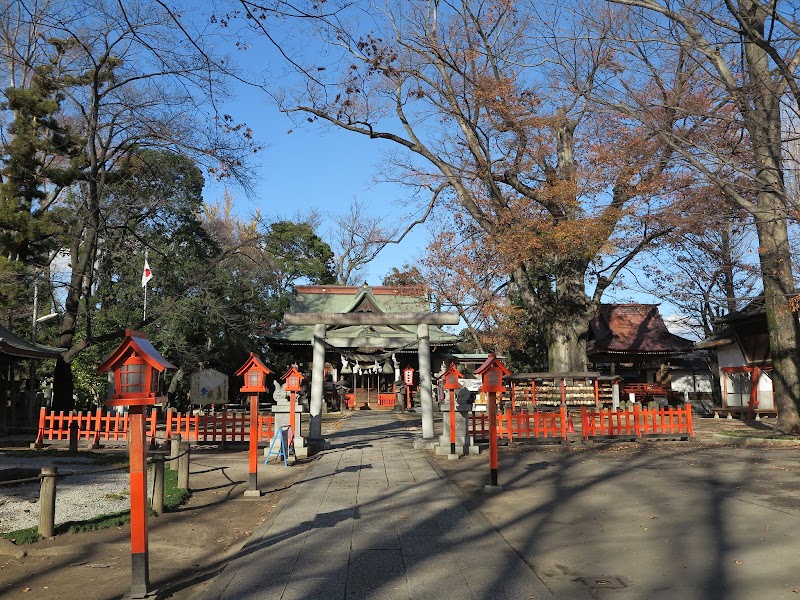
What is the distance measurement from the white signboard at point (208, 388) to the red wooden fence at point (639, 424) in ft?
50.6

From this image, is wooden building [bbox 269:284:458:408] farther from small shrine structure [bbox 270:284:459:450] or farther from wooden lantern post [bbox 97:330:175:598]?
wooden lantern post [bbox 97:330:175:598]

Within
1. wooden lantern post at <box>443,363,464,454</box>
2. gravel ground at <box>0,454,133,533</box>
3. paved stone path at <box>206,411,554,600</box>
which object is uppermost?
wooden lantern post at <box>443,363,464,454</box>

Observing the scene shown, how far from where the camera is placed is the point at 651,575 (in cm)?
561

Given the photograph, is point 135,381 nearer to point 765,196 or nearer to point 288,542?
point 288,542

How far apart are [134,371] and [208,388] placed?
2196 cm

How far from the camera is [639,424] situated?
58.5ft

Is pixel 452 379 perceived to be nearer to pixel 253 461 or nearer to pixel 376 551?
pixel 253 461

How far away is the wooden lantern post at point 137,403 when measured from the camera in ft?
17.1

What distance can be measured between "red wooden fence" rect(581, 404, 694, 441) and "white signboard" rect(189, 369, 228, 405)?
608 inches

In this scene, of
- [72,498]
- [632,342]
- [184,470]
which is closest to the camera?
[72,498]

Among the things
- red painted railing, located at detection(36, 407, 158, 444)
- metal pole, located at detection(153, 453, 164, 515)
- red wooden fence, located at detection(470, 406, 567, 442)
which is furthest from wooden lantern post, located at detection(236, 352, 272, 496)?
red wooden fence, located at detection(470, 406, 567, 442)

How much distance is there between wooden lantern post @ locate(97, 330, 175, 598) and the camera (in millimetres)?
5211

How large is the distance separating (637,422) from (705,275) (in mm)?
13183

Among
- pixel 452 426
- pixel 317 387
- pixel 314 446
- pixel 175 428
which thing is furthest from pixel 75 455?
pixel 452 426
